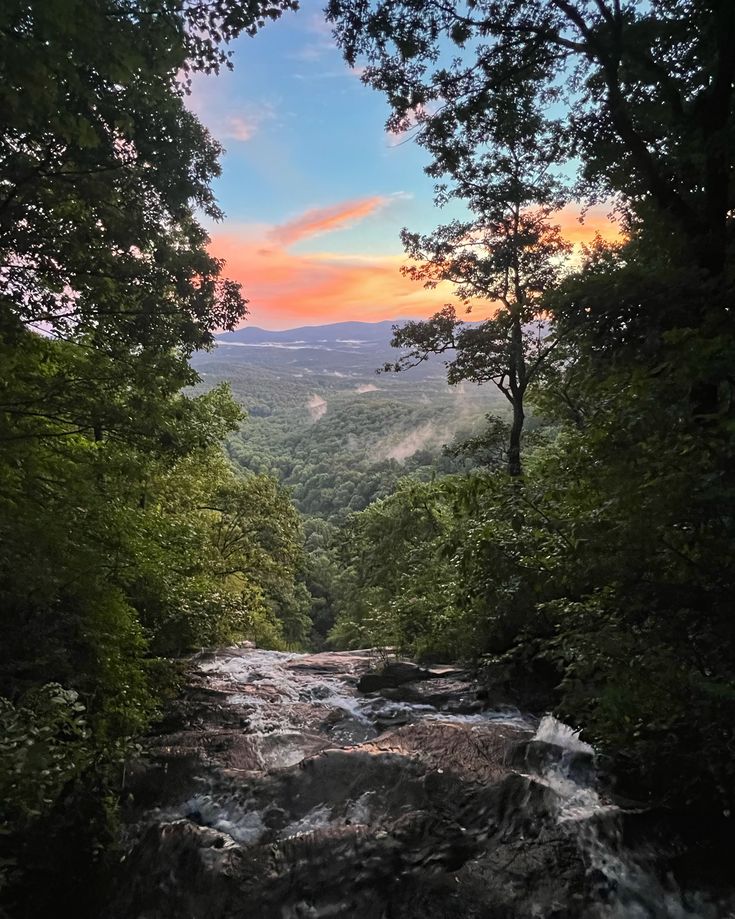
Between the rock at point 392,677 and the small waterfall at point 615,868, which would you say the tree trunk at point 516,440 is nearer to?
the rock at point 392,677

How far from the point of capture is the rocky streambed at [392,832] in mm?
5430

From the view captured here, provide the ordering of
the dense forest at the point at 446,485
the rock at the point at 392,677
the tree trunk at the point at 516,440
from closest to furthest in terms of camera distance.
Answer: the dense forest at the point at 446,485 → the rock at the point at 392,677 → the tree trunk at the point at 516,440

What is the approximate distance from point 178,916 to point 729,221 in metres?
9.76

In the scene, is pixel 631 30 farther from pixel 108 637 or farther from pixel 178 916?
pixel 178 916

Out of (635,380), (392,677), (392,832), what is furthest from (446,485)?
(392,677)

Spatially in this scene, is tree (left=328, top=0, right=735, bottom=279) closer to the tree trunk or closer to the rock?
the tree trunk

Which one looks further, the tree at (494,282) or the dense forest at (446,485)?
the tree at (494,282)

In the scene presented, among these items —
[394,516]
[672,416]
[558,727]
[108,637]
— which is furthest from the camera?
[394,516]

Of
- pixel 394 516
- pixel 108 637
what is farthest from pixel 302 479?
pixel 108 637

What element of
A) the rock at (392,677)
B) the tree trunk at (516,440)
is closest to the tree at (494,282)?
the tree trunk at (516,440)

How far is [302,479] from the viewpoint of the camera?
481 ft

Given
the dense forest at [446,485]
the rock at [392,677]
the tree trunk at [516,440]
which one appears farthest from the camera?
the tree trunk at [516,440]

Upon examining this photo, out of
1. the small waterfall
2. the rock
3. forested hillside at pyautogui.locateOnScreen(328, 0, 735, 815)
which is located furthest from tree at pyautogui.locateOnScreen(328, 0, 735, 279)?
the rock

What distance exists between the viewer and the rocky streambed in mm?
5430
